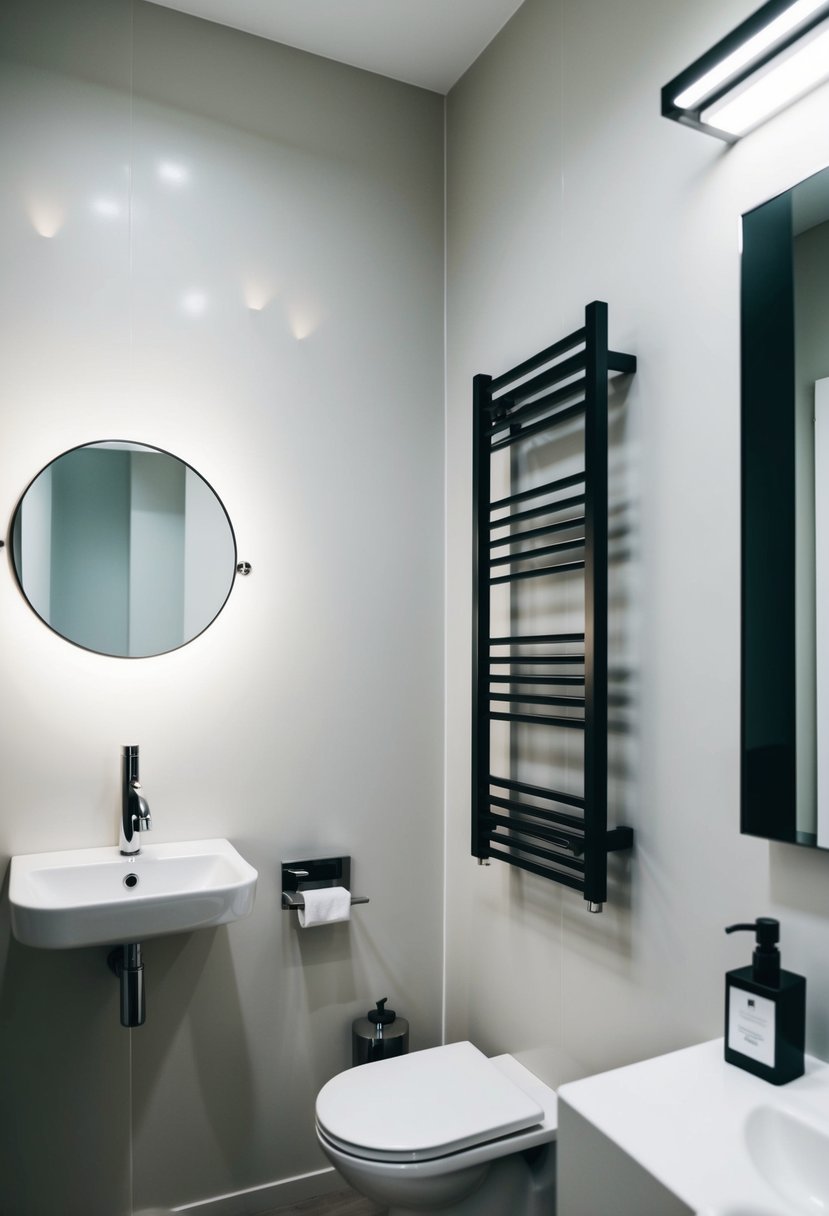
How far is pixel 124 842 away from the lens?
1856 millimetres

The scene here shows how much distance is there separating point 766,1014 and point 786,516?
0.71m

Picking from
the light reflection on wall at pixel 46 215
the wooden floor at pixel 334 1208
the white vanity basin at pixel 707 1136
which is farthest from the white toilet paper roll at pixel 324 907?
the light reflection on wall at pixel 46 215

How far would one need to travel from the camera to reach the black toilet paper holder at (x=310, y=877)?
6.72 ft

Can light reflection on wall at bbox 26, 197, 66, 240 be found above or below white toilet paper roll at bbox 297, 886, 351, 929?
above

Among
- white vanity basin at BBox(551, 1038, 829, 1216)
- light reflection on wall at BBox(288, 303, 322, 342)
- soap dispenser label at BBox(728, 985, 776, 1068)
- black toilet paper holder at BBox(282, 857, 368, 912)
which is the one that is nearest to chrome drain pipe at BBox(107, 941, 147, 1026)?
black toilet paper holder at BBox(282, 857, 368, 912)

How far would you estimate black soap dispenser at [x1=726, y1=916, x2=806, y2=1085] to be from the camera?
44.8 inches

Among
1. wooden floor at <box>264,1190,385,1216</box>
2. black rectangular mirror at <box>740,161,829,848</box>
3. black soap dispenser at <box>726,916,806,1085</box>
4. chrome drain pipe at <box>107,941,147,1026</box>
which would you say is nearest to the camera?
black soap dispenser at <box>726,916,806,1085</box>

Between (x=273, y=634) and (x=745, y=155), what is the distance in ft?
4.61

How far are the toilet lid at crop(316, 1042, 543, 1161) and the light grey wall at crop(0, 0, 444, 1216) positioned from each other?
458 millimetres

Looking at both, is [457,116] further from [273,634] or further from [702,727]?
[702,727]

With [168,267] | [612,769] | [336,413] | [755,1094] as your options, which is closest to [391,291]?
[336,413]

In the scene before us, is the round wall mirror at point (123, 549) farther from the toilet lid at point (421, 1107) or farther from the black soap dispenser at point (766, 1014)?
the black soap dispenser at point (766, 1014)

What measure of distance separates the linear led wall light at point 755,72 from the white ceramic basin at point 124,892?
62.5 inches

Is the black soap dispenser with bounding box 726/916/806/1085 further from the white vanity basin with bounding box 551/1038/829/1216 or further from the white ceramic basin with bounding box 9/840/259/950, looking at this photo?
the white ceramic basin with bounding box 9/840/259/950
